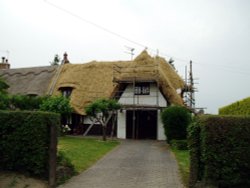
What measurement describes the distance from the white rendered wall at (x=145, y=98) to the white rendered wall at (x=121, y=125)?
1146 mm

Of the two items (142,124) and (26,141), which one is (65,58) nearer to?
(142,124)

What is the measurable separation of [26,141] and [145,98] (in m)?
20.8

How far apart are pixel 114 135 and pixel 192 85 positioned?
1047 centimetres

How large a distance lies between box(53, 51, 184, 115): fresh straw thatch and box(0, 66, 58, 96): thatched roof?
156 cm

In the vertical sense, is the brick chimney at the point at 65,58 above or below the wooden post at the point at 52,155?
above

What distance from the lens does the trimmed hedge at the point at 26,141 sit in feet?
36.3

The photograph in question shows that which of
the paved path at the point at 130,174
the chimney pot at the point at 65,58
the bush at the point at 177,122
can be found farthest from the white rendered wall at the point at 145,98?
the paved path at the point at 130,174

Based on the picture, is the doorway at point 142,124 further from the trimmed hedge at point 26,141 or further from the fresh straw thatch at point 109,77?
the trimmed hedge at point 26,141

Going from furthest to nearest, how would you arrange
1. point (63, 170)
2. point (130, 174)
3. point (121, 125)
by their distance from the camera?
point (121, 125) < point (130, 174) < point (63, 170)

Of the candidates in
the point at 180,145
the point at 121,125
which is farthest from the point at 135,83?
the point at 180,145

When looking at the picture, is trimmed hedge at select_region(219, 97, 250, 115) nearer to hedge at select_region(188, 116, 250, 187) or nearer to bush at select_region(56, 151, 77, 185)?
hedge at select_region(188, 116, 250, 187)

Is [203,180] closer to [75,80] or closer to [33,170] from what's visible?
[33,170]

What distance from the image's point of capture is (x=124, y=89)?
32062mm

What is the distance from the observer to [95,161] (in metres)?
16.1
